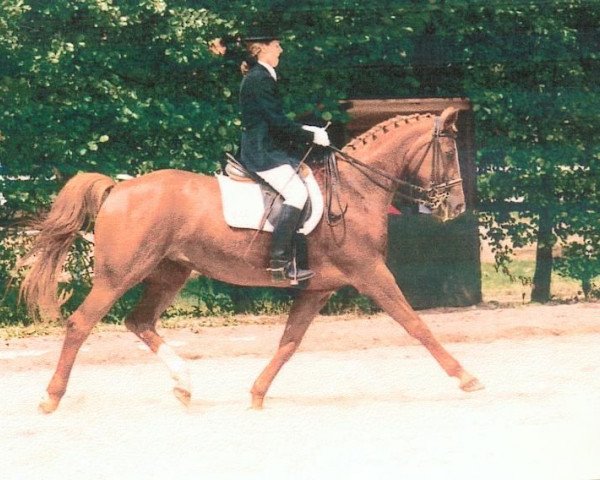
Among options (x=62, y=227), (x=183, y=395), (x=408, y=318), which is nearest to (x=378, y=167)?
(x=408, y=318)

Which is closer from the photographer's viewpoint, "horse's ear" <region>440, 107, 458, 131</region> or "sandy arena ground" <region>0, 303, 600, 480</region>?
"sandy arena ground" <region>0, 303, 600, 480</region>

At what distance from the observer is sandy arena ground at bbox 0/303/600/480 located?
715 cm

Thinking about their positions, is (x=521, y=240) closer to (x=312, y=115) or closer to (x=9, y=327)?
(x=312, y=115)

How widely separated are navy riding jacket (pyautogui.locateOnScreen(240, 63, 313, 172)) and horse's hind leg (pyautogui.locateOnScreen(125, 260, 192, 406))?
0.95 meters

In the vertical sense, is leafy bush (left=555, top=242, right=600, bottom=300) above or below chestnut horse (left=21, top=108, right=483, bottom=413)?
below

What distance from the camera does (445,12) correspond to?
1064 centimetres

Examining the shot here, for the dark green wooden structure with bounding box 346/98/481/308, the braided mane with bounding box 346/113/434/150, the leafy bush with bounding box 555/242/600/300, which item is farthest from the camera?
the leafy bush with bounding box 555/242/600/300

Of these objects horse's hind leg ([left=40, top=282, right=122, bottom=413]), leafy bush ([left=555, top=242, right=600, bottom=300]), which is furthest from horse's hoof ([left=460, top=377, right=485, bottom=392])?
leafy bush ([left=555, top=242, right=600, bottom=300])

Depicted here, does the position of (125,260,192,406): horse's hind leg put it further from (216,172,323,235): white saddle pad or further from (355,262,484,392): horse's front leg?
(355,262,484,392): horse's front leg

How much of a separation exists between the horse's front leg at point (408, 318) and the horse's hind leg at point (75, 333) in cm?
174

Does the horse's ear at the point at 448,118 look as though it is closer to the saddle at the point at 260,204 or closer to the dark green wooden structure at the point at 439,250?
the saddle at the point at 260,204

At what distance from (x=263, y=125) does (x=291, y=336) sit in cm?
146

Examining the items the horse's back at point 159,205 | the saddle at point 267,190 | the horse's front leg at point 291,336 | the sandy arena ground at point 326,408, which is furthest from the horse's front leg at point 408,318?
the horse's back at point 159,205

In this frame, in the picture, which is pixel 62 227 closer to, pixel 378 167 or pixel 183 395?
pixel 183 395
